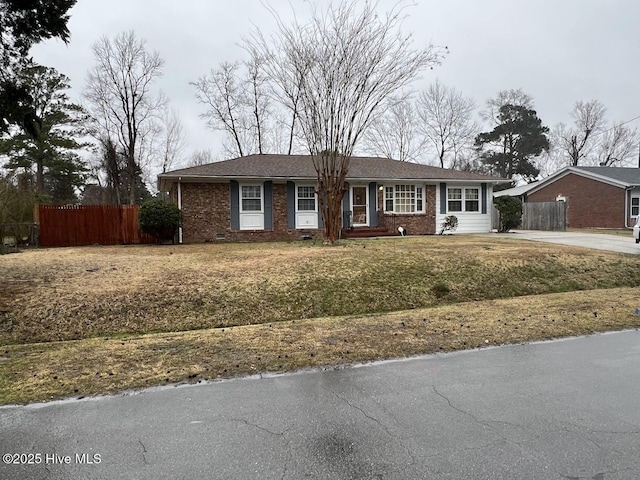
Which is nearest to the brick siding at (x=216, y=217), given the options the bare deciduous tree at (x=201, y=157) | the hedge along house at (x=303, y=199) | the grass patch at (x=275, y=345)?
the hedge along house at (x=303, y=199)

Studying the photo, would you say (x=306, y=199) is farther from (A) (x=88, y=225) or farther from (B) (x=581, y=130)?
(B) (x=581, y=130)

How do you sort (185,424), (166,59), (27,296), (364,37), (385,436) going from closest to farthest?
(385,436) → (185,424) → (27,296) → (364,37) → (166,59)

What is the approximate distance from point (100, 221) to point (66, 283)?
9994 mm

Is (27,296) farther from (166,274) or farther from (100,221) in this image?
(100,221)

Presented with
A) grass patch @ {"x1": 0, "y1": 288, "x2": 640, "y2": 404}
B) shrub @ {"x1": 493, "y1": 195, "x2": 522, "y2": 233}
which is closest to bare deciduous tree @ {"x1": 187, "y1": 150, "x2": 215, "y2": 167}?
shrub @ {"x1": 493, "y1": 195, "x2": 522, "y2": 233}

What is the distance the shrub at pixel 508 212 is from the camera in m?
20.7

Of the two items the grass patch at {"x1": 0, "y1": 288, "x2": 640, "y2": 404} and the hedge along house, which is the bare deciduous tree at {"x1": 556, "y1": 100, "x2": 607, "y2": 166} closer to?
the hedge along house

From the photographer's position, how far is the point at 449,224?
1983 centimetres

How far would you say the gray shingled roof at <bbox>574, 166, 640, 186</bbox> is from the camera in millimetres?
26203

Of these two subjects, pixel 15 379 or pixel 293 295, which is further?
pixel 293 295

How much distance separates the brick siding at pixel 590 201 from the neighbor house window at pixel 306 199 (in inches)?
827

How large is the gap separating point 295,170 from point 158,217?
6.44 m

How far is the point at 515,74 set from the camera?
1104 inches

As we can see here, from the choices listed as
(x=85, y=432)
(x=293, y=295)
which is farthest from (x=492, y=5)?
(x=85, y=432)
